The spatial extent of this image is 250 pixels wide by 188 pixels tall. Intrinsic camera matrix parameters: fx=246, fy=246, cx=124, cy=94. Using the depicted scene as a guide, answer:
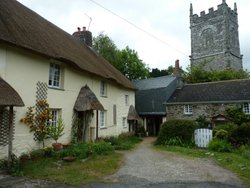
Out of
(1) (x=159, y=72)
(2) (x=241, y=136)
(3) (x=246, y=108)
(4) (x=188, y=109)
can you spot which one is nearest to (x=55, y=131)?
(2) (x=241, y=136)

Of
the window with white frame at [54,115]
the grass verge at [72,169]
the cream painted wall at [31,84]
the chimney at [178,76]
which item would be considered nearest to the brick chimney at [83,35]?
the cream painted wall at [31,84]

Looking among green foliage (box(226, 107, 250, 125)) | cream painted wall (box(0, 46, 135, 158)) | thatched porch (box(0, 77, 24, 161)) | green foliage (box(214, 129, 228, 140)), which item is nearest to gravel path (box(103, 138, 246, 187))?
thatched porch (box(0, 77, 24, 161))

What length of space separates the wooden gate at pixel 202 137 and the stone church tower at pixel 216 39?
2805 cm

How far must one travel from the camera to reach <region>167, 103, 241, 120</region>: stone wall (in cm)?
2234

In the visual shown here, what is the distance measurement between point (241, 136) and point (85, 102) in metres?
9.39

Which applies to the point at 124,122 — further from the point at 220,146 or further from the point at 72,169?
the point at 72,169

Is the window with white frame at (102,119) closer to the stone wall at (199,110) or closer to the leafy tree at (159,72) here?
the stone wall at (199,110)

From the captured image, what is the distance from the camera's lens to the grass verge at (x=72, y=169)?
787 cm

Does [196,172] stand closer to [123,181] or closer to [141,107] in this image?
[123,181]

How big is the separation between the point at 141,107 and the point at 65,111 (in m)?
15.7

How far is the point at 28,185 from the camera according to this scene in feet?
23.6

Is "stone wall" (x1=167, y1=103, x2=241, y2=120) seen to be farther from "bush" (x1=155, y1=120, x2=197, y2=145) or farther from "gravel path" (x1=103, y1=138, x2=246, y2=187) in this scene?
"gravel path" (x1=103, y1=138, x2=246, y2=187)

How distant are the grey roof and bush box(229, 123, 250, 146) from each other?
12.3m

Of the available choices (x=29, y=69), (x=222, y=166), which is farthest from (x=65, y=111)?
(x=222, y=166)
